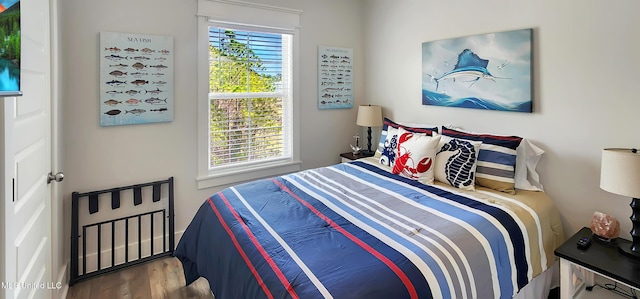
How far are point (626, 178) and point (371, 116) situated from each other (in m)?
2.17

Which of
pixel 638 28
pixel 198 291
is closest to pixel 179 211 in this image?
pixel 198 291

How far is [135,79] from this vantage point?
2.58 m

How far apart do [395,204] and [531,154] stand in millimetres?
1171

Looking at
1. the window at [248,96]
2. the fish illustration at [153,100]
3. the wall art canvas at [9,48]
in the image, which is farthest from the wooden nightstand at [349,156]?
the wall art canvas at [9,48]

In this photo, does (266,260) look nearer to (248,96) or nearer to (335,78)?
(248,96)

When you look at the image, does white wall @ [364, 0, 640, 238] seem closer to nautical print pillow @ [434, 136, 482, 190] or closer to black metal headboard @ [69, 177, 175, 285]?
nautical print pillow @ [434, 136, 482, 190]

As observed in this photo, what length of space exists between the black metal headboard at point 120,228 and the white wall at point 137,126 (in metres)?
0.08

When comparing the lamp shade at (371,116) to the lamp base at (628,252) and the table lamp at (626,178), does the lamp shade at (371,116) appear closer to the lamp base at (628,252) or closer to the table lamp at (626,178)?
the table lamp at (626,178)

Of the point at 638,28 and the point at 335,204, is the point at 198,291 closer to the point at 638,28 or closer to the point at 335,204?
the point at 335,204

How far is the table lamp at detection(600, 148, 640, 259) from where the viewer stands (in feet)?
5.54

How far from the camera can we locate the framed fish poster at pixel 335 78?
358 centimetres

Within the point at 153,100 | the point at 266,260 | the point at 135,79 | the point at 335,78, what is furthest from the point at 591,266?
the point at 135,79

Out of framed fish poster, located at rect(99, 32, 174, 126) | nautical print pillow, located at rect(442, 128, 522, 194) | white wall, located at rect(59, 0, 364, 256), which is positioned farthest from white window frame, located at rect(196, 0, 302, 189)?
nautical print pillow, located at rect(442, 128, 522, 194)

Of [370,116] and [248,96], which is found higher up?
[248,96]
